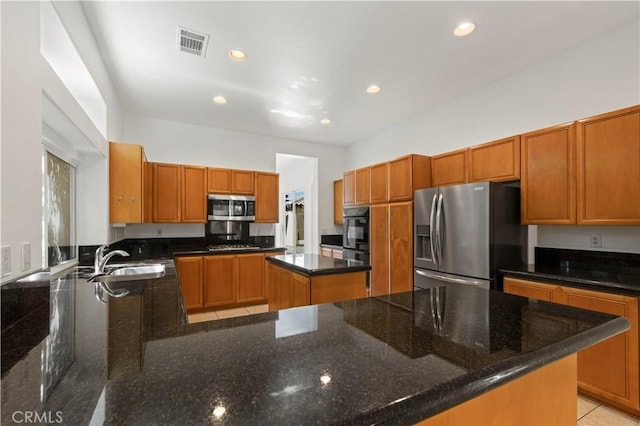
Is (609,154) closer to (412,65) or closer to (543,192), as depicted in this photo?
(543,192)

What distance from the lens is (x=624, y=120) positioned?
87.1 inches

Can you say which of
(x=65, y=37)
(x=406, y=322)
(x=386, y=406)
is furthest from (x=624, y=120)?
(x=65, y=37)

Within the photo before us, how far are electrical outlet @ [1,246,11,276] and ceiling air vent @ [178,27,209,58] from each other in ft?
7.06

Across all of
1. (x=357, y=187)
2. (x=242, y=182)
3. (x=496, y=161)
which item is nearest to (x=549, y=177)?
(x=496, y=161)

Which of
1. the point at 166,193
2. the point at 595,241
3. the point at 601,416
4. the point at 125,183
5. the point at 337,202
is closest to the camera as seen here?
the point at 601,416

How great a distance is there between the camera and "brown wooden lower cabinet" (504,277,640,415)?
6.47 feet

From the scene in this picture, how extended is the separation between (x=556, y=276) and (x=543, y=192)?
812 millimetres

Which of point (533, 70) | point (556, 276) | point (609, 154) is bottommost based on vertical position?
point (556, 276)

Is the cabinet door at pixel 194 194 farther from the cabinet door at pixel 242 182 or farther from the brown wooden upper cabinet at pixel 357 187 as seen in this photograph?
the brown wooden upper cabinet at pixel 357 187

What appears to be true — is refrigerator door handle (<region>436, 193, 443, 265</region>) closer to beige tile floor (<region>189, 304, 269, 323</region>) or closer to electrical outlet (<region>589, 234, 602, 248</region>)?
electrical outlet (<region>589, 234, 602, 248</region>)

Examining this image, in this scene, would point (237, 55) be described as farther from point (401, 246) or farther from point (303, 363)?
point (303, 363)

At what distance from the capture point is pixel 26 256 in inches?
52.6

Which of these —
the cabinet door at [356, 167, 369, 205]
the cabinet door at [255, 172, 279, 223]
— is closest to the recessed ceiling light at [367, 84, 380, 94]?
the cabinet door at [356, 167, 369, 205]

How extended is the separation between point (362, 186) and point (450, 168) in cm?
146
